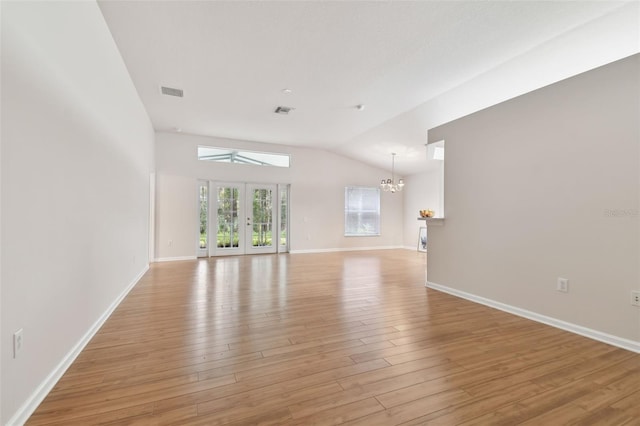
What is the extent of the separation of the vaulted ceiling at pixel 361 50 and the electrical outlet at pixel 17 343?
2663mm

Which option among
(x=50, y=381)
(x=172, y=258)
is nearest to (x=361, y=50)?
(x=50, y=381)

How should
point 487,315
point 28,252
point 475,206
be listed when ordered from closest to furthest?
point 28,252 → point 487,315 → point 475,206

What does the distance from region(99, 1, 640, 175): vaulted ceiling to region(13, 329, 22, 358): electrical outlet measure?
8.74 feet

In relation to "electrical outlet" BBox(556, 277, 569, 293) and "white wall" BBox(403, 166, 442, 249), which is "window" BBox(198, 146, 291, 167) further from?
"electrical outlet" BBox(556, 277, 569, 293)

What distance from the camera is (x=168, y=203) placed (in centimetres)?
669

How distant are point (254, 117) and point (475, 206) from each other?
4128 mm

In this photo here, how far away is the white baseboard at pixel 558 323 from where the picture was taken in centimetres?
234

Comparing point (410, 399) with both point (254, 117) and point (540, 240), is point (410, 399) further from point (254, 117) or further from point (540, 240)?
point (254, 117)

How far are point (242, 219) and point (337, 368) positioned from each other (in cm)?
604

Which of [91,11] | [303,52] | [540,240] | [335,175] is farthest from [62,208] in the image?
[335,175]

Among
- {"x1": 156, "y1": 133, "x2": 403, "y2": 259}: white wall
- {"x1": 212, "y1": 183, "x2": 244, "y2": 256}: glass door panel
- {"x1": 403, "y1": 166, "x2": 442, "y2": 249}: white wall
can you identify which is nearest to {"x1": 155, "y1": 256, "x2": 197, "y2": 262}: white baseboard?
{"x1": 156, "y1": 133, "x2": 403, "y2": 259}: white wall

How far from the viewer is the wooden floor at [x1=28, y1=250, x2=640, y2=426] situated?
153cm

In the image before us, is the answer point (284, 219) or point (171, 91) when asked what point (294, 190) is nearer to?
point (284, 219)

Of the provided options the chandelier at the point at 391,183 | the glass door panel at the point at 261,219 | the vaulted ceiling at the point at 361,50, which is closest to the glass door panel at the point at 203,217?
the glass door panel at the point at 261,219
